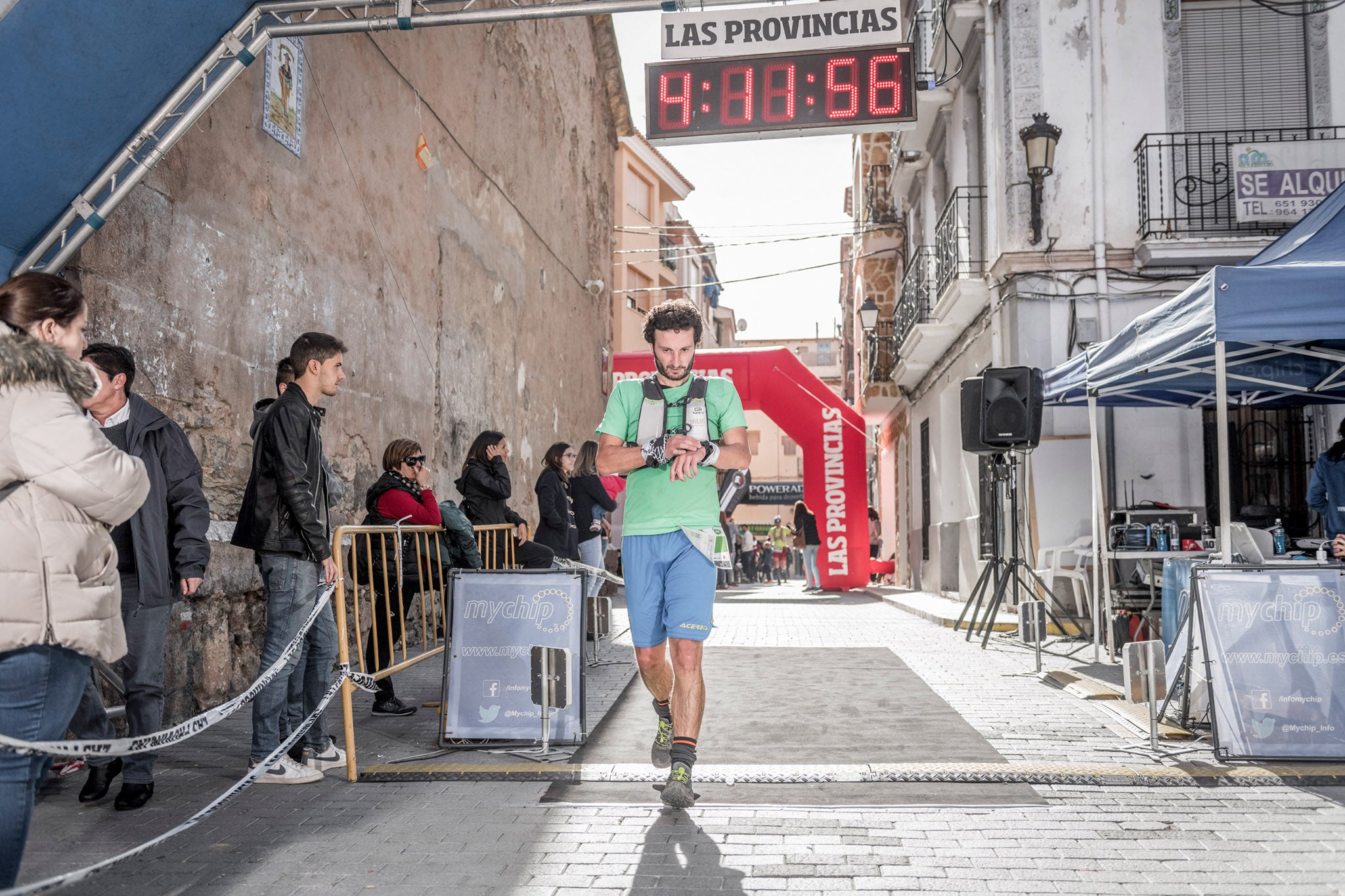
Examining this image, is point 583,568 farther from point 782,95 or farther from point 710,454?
point 782,95

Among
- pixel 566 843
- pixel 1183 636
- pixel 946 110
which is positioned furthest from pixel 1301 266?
pixel 946 110

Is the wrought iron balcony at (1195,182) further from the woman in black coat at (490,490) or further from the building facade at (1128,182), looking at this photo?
the woman in black coat at (490,490)

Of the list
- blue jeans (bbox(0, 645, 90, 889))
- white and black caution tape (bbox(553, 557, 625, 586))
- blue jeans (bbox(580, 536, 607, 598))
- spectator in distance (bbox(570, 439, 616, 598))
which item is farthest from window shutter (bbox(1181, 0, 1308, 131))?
blue jeans (bbox(0, 645, 90, 889))

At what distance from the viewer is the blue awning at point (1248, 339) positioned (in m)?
5.96

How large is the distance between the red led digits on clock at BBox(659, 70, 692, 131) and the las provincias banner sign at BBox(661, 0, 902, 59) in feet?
1.61

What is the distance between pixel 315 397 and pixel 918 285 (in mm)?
14766

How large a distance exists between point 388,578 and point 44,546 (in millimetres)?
4183

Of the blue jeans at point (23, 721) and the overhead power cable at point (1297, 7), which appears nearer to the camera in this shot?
the blue jeans at point (23, 721)

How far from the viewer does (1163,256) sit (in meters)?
12.2

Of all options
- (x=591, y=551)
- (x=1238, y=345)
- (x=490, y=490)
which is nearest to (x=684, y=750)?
(x=490, y=490)

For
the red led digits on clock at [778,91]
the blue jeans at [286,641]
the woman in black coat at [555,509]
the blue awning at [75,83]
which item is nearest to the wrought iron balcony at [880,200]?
the red led digits on clock at [778,91]

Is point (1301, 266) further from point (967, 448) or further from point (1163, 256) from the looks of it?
point (1163, 256)

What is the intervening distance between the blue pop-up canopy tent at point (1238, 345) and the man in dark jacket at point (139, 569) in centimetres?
508

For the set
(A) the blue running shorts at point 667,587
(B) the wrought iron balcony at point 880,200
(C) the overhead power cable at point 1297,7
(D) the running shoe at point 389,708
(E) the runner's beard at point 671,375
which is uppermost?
(B) the wrought iron balcony at point 880,200
